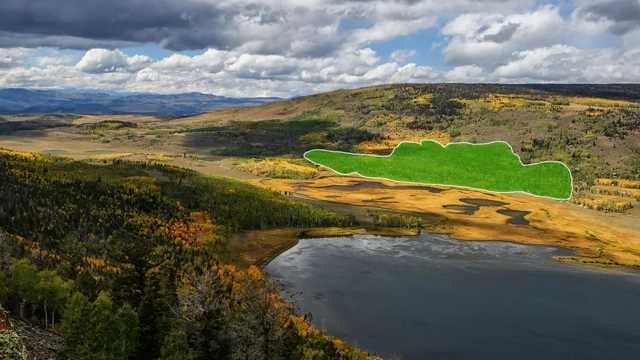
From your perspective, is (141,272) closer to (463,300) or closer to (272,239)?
(463,300)

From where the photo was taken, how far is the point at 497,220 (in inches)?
7672

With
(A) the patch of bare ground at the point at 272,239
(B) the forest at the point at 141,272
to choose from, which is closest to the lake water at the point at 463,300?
(A) the patch of bare ground at the point at 272,239

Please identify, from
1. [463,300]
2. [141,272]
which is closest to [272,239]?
[463,300]

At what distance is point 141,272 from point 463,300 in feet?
215

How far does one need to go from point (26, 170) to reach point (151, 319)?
14001 centimetres

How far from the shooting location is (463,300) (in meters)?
118

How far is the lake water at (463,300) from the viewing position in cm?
9700

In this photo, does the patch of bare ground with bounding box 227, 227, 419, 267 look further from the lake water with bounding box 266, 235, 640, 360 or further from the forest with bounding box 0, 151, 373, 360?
the forest with bounding box 0, 151, 373, 360

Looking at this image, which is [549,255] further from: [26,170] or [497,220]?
[26,170]

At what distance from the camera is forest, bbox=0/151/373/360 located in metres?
65.9

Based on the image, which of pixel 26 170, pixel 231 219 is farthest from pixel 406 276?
pixel 26 170

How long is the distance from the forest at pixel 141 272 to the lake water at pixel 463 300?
9.92 metres

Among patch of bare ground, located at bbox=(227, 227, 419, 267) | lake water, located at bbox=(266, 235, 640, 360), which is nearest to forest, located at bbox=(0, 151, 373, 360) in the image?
→ patch of bare ground, located at bbox=(227, 227, 419, 267)

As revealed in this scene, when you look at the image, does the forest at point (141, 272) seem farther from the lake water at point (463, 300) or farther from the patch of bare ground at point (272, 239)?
the lake water at point (463, 300)
